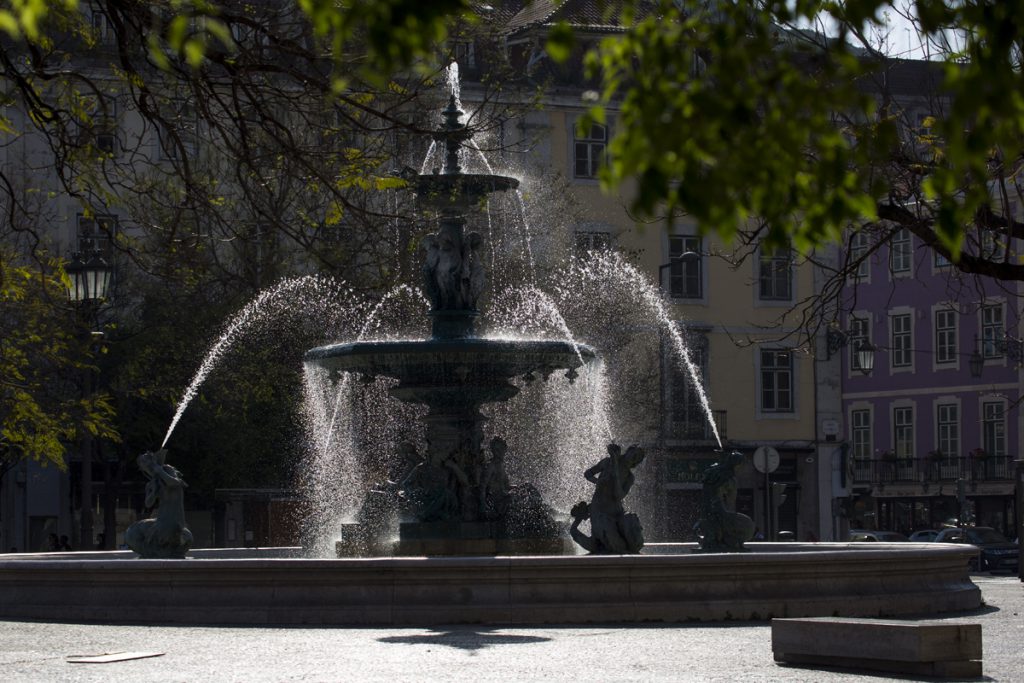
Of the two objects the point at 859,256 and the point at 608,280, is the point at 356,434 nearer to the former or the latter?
the point at 608,280

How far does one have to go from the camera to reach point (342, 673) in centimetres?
1164

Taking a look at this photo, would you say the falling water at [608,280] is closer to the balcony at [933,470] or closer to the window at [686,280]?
the window at [686,280]

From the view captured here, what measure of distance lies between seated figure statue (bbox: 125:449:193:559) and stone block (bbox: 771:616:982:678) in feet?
28.9

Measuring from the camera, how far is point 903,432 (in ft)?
217

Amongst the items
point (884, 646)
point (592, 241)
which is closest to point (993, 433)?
point (592, 241)

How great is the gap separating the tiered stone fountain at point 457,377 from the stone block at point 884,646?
24.9 ft

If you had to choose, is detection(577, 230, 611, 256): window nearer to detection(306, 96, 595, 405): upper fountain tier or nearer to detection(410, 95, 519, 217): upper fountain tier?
detection(306, 96, 595, 405): upper fountain tier

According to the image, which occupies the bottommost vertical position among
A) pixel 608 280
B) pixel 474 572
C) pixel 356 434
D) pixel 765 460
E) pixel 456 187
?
pixel 474 572

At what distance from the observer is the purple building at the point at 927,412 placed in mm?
60156

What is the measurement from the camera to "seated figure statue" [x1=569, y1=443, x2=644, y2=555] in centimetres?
1856

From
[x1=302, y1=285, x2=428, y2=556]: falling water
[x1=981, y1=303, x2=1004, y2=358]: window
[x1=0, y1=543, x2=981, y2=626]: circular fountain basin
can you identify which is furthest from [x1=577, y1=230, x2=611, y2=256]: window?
[x1=981, y1=303, x2=1004, y2=358]: window

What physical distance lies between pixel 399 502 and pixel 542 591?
4.71 m

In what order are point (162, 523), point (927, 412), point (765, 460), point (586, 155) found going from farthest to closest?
point (927, 412) → point (586, 155) → point (765, 460) → point (162, 523)

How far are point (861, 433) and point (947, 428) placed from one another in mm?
4905
